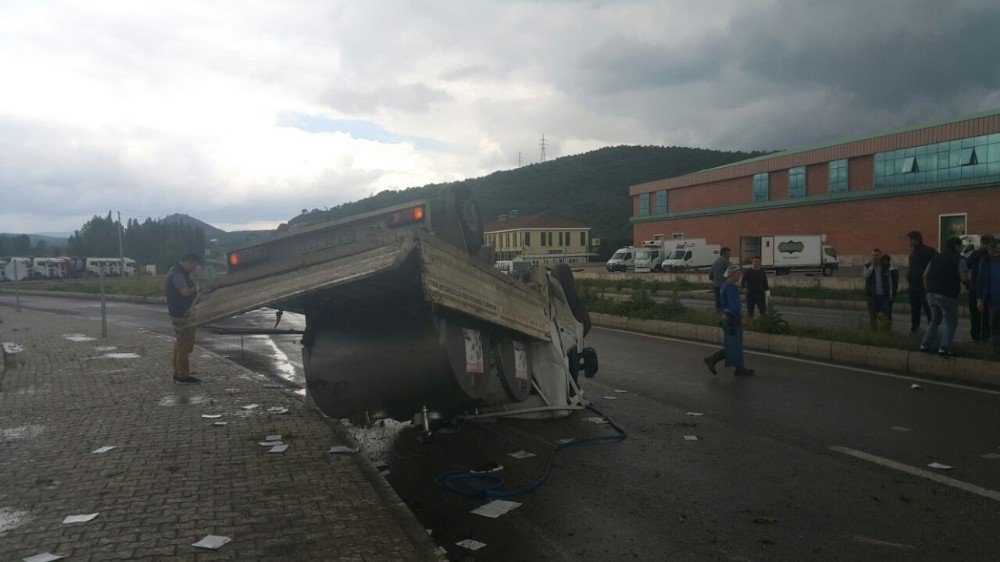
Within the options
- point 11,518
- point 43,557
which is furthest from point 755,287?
point 43,557

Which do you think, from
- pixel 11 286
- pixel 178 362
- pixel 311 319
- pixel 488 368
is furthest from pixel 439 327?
pixel 11 286

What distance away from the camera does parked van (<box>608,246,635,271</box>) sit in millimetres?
50781

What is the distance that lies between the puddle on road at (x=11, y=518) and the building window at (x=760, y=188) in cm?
5972

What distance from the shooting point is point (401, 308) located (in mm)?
5742

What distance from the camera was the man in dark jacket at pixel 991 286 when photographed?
10.7 metres

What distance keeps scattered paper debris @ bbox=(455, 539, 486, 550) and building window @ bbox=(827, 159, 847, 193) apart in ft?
179

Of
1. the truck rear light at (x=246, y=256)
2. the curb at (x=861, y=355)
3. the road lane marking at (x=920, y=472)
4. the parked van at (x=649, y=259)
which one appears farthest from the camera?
the parked van at (x=649, y=259)

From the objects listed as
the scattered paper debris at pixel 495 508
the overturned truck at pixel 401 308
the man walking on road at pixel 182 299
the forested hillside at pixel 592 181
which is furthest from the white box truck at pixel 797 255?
the forested hillside at pixel 592 181

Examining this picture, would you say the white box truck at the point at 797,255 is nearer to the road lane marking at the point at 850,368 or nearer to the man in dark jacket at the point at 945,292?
the road lane marking at the point at 850,368

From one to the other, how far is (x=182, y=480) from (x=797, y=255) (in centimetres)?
4148

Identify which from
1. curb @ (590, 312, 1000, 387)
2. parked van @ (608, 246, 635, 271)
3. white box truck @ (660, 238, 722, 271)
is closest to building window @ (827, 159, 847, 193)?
white box truck @ (660, 238, 722, 271)

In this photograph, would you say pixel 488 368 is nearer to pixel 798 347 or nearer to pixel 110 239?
pixel 798 347

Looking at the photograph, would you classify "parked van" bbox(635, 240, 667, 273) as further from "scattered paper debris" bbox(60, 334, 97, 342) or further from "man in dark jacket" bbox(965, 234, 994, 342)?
"scattered paper debris" bbox(60, 334, 97, 342)

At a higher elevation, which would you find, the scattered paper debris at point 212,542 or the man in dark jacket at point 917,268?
the man in dark jacket at point 917,268
